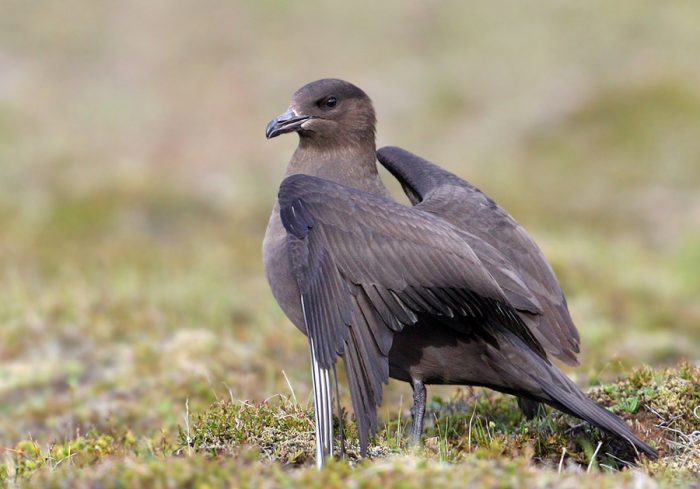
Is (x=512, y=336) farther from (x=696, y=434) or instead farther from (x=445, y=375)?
(x=696, y=434)

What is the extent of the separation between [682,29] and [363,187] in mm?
22245

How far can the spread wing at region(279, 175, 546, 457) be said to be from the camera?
191 inches

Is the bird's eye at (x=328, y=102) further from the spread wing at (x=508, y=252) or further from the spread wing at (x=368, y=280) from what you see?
the spread wing at (x=368, y=280)

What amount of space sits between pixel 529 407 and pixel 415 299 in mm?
1324

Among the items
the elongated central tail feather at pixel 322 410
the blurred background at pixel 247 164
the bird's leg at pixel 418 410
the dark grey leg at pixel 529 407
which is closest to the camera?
the elongated central tail feather at pixel 322 410

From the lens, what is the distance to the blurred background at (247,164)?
827 cm

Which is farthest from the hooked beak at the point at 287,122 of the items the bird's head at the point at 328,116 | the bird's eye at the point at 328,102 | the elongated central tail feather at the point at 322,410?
the elongated central tail feather at the point at 322,410

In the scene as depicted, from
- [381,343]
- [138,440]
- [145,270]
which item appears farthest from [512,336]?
[145,270]

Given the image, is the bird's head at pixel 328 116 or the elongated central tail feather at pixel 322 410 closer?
the elongated central tail feather at pixel 322 410

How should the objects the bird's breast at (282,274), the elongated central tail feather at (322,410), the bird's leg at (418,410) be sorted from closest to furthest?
1. the elongated central tail feather at (322,410)
2. the bird's leg at (418,410)
3. the bird's breast at (282,274)

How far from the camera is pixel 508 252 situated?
580 centimetres

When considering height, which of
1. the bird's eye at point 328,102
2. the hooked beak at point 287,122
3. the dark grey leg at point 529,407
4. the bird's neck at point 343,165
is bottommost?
the dark grey leg at point 529,407

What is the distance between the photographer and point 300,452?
4816 millimetres

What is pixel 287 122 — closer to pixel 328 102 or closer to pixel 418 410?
pixel 328 102
